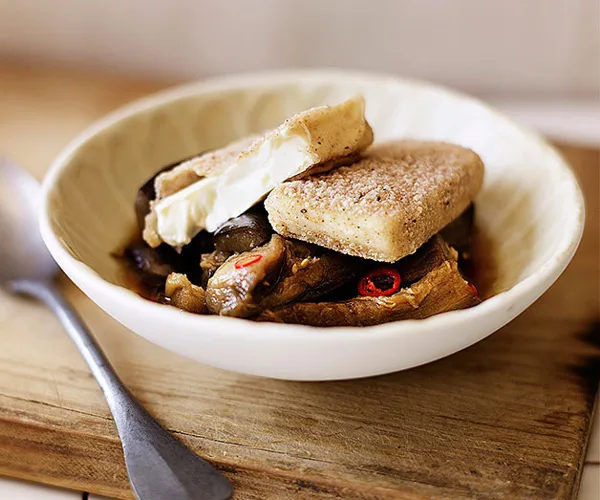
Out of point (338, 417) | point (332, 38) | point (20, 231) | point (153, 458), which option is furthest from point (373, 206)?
point (332, 38)

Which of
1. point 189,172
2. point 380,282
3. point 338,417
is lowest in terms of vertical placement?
point 338,417

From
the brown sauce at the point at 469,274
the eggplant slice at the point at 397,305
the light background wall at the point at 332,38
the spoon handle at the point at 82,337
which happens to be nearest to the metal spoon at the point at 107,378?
the spoon handle at the point at 82,337

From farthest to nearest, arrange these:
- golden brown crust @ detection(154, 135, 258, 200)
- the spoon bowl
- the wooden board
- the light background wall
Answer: the light background wall < the spoon bowl < golden brown crust @ detection(154, 135, 258, 200) < the wooden board

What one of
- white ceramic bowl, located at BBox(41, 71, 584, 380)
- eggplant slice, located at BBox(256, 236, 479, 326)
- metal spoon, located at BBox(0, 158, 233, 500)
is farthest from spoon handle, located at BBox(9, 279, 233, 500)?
eggplant slice, located at BBox(256, 236, 479, 326)

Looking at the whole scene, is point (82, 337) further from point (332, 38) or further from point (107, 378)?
point (332, 38)

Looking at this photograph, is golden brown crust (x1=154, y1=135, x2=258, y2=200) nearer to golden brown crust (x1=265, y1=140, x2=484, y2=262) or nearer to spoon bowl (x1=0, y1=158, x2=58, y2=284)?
golden brown crust (x1=265, y1=140, x2=484, y2=262)

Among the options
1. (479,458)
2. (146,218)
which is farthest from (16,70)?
(479,458)
